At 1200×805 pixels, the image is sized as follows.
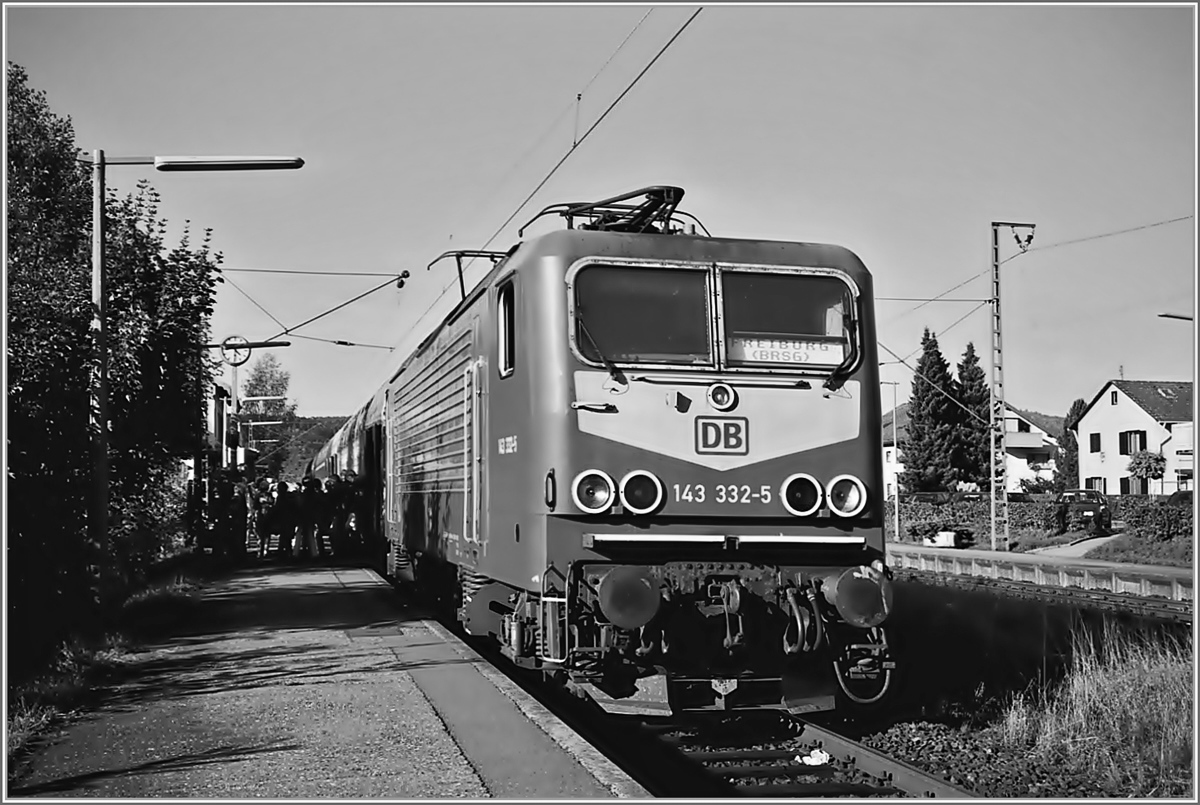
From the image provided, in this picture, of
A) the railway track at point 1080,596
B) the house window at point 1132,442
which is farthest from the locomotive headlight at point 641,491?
the house window at point 1132,442

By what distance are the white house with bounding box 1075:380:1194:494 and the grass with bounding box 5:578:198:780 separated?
Answer: 4632cm

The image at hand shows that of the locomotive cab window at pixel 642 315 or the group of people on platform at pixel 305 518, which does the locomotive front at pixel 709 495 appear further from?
the group of people on platform at pixel 305 518

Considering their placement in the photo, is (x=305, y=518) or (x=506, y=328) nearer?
(x=506, y=328)

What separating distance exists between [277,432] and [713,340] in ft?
244

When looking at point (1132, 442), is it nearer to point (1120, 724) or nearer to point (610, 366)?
point (1120, 724)

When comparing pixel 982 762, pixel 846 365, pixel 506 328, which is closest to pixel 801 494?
pixel 846 365

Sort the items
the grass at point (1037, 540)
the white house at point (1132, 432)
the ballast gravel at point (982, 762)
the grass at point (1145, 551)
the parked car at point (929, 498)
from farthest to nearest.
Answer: the white house at point (1132, 432)
the parked car at point (929, 498)
the grass at point (1037, 540)
the grass at point (1145, 551)
the ballast gravel at point (982, 762)

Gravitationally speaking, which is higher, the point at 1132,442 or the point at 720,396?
the point at 1132,442

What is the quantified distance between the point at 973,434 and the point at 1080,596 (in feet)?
148

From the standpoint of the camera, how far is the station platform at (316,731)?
670cm

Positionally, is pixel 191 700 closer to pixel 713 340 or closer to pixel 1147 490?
pixel 713 340

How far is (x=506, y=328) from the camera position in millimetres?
8602

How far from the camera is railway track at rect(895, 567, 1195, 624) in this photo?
59.2 ft

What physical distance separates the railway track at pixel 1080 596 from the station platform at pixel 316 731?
9927mm
